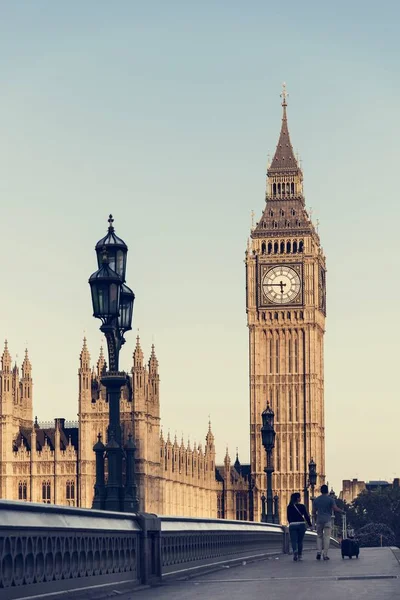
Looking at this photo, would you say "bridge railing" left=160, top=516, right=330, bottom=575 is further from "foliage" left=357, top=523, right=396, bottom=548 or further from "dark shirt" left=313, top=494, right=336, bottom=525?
"foliage" left=357, top=523, right=396, bottom=548

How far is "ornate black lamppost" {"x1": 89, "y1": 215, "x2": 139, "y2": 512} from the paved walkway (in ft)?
5.07

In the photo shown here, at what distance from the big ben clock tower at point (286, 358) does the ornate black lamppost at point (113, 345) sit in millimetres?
102919

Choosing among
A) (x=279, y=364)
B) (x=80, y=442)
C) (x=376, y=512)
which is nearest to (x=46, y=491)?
(x=80, y=442)

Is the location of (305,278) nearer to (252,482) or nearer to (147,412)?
(252,482)

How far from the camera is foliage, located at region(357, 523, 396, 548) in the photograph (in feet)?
572

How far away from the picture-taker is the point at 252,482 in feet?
421

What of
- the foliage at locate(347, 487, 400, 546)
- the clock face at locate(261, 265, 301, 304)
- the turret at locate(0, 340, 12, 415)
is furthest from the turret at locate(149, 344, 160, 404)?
the foliage at locate(347, 487, 400, 546)

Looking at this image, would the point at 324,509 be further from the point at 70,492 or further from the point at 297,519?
the point at 70,492

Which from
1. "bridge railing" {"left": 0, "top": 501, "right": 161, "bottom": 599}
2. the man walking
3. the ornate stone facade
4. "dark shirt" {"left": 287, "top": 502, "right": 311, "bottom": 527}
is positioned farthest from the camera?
the ornate stone facade

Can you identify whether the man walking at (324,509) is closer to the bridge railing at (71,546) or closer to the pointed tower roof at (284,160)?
the bridge railing at (71,546)

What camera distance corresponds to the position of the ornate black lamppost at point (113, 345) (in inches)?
842

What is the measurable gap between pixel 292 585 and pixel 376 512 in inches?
6546

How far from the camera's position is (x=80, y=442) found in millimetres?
98188

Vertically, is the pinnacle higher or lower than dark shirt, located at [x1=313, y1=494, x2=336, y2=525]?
higher
